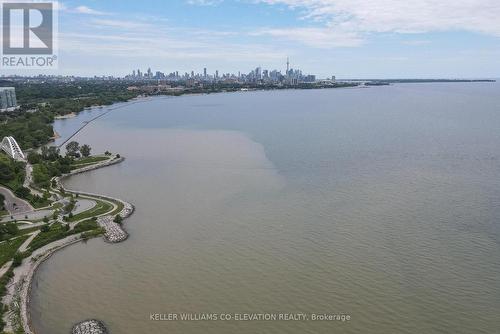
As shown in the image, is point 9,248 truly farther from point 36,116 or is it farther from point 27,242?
point 36,116

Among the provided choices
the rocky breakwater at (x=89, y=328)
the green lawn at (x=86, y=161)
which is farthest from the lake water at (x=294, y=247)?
the green lawn at (x=86, y=161)

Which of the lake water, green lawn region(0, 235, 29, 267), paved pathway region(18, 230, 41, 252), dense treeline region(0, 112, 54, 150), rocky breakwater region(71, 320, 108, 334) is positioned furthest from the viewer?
dense treeline region(0, 112, 54, 150)

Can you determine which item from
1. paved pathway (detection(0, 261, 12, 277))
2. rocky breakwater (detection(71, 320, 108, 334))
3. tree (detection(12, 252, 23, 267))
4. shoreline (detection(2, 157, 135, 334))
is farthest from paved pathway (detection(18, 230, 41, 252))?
rocky breakwater (detection(71, 320, 108, 334))

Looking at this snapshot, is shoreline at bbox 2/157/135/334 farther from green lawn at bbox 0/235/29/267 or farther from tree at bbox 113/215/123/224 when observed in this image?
green lawn at bbox 0/235/29/267

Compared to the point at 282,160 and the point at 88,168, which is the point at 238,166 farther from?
the point at 88,168

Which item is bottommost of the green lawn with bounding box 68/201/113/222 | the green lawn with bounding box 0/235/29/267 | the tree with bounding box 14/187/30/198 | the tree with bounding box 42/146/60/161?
the green lawn with bounding box 0/235/29/267

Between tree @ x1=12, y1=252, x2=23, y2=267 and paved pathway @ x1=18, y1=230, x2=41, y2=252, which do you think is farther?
paved pathway @ x1=18, y1=230, x2=41, y2=252

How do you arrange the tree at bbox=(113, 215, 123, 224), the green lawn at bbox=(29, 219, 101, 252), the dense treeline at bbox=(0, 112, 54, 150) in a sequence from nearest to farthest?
1. the green lawn at bbox=(29, 219, 101, 252)
2. the tree at bbox=(113, 215, 123, 224)
3. the dense treeline at bbox=(0, 112, 54, 150)
